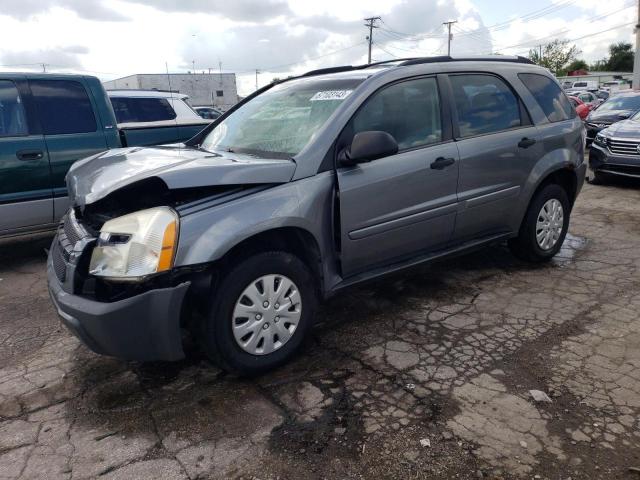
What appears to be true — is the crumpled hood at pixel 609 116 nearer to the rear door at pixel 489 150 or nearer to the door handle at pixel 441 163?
the rear door at pixel 489 150

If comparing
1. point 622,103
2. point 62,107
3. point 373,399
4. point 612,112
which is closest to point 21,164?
point 62,107

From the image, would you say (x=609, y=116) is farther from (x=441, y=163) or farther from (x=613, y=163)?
(x=441, y=163)

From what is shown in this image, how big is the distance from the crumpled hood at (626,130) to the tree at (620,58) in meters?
95.2

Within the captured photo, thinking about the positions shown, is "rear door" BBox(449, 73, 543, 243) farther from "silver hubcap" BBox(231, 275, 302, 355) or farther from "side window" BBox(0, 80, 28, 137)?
"side window" BBox(0, 80, 28, 137)

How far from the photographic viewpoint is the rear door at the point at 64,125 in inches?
209

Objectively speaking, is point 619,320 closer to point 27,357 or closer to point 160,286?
point 160,286

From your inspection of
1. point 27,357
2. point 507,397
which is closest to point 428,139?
point 507,397

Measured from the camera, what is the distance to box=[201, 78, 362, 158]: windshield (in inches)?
135

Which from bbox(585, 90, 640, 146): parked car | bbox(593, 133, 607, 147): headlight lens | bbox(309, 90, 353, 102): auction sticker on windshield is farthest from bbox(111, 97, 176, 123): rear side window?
bbox(585, 90, 640, 146): parked car

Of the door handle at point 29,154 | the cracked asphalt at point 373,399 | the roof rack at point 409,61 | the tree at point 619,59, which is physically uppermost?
the tree at point 619,59

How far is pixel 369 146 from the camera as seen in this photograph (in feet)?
10.3

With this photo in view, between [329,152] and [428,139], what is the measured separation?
0.92m

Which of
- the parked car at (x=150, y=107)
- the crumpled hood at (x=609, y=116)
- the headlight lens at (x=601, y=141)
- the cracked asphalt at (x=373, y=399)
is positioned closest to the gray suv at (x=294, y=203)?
the cracked asphalt at (x=373, y=399)

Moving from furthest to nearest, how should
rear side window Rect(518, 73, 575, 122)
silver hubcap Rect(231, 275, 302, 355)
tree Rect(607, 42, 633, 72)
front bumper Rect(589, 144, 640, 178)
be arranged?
tree Rect(607, 42, 633, 72)
front bumper Rect(589, 144, 640, 178)
rear side window Rect(518, 73, 575, 122)
silver hubcap Rect(231, 275, 302, 355)
